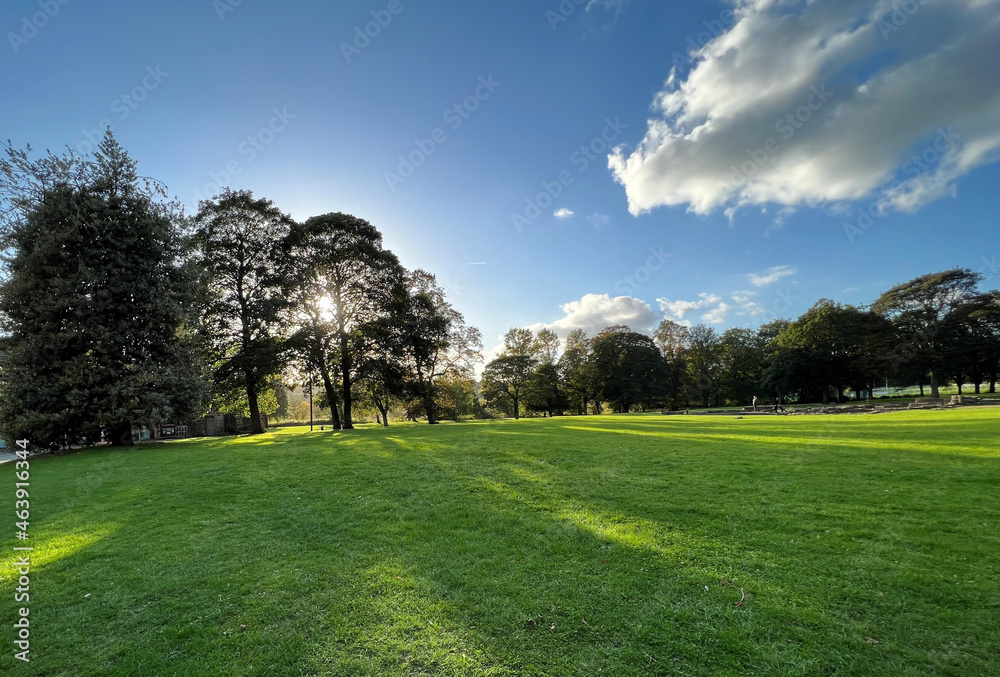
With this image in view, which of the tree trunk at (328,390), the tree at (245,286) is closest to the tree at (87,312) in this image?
the tree at (245,286)

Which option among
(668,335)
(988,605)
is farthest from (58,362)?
(668,335)

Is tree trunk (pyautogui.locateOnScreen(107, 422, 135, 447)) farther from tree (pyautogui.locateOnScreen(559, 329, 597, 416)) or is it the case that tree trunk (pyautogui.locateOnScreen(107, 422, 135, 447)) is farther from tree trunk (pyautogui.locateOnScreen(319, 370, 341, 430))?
tree (pyautogui.locateOnScreen(559, 329, 597, 416))

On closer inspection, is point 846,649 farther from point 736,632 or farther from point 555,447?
point 555,447

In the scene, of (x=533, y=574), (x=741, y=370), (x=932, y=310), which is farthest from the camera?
(x=741, y=370)

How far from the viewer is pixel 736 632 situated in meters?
3.50

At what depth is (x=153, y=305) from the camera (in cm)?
1858

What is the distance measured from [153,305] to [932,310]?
74.0m

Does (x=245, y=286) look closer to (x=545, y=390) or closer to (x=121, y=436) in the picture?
(x=121, y=436)

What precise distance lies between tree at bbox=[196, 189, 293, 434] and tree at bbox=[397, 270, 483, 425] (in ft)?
28.8

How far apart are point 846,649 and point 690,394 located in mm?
73578

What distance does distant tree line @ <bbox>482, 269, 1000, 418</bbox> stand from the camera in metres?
46.5

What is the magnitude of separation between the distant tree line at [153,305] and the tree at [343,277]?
0.30 feet

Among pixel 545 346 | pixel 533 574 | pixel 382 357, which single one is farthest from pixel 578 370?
pixel 533 574

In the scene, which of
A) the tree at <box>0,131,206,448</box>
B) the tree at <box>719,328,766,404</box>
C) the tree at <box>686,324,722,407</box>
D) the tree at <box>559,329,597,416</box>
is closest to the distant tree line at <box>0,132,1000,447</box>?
the tree at <box>0,131,206,448</box>
